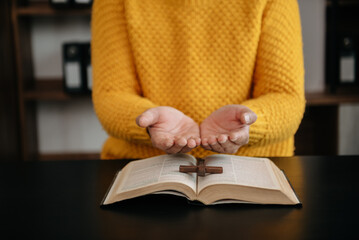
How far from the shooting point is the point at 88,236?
1.97 feet

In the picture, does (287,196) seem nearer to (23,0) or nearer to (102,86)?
(102,86)

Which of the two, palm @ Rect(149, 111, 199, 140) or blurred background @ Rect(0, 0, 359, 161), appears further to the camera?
blurred background @ Rect(0, 0, 359, 161)

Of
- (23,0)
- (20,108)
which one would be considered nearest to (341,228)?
(20,108)

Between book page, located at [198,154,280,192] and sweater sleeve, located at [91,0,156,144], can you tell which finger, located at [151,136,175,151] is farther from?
sweater sleeve, located at [91,0,156,144]

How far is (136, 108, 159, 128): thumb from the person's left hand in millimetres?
109

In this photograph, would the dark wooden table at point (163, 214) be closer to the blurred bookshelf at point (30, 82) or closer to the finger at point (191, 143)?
the finger at point (191, 143)

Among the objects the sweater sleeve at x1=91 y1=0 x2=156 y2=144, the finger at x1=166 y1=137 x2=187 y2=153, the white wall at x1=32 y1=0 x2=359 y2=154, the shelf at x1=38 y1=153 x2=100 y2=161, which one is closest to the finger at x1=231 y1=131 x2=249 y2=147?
the finger at x1=166 y1=137 x2=187 y2=153

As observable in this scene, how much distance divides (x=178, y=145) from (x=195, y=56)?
473 mm

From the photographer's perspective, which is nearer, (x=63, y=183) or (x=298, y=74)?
(x=63, y=183)

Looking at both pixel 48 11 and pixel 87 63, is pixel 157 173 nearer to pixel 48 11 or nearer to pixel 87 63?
pixel 87 63

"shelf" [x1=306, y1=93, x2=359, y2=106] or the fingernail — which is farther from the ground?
the fingernail

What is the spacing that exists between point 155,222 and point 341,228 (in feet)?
0.89

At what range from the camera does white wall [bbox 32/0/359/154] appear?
2400mm

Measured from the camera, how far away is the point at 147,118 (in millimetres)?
837
